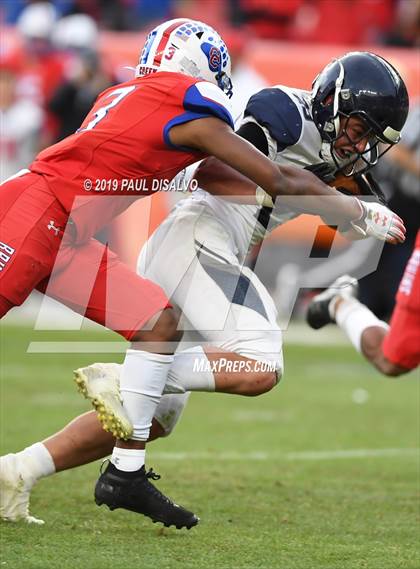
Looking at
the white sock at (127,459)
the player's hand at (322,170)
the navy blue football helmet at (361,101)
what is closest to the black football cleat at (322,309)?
the player's hand at (322,170)

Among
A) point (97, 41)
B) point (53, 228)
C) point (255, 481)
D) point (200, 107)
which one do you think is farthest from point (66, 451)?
point (97, 41)

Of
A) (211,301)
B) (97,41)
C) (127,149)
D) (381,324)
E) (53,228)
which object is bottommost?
(97,41)

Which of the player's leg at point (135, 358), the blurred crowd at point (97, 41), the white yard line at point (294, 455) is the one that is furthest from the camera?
the blurred crowd at point (97, 41)

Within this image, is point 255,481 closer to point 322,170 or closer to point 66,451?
point 66,451

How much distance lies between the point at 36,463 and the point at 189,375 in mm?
632

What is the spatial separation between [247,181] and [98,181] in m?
0.53

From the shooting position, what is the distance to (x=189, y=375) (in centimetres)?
397

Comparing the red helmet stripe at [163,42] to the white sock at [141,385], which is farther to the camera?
the red helmet stripe at [163,42]

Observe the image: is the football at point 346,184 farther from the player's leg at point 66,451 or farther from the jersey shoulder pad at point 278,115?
the player's leg at point 66,451

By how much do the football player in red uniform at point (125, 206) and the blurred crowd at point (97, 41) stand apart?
16.1 ft

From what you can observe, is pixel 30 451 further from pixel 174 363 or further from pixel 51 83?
pixel 51 83

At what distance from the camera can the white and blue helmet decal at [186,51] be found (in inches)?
157

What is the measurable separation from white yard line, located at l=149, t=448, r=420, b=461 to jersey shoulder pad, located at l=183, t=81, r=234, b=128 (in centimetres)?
204

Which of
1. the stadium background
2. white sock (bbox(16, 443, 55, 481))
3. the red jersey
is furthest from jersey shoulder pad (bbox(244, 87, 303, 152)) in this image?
white sock (bbox(16, 443, 55, 481))
